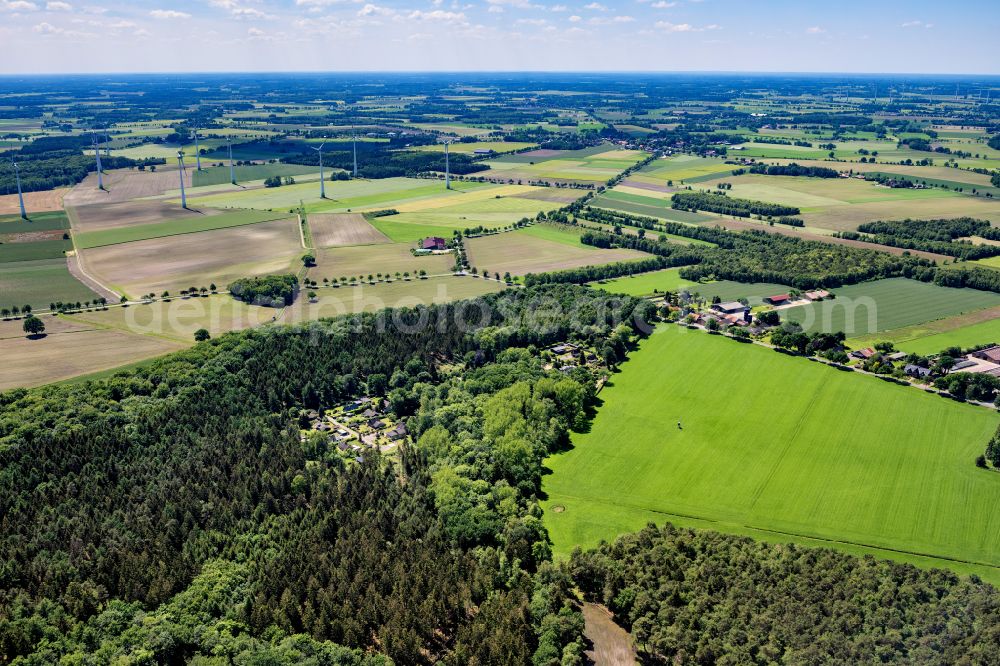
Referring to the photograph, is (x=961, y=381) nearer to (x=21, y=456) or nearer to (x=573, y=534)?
(x=573, y=534)

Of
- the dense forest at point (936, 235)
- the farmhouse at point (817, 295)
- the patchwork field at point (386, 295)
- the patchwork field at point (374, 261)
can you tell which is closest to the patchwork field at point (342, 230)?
the patchwork field at point (374, 261)

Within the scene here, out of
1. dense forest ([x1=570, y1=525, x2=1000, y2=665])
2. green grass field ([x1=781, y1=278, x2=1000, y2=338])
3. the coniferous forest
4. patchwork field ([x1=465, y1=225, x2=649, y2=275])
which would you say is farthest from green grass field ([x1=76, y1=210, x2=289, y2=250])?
dense forest ([x1=570, y1=525, x2=1000, y2=665])

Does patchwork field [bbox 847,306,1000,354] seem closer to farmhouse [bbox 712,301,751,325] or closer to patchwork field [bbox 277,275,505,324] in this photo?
farmhouse [bbox 712,301,751,325]

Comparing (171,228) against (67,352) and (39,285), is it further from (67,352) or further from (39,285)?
(67,352)

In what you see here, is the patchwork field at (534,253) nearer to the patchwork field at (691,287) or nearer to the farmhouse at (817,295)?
the patchwork field at (691,287)

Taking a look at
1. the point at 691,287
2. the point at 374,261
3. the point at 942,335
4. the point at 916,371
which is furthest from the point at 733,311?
the point at 374,261
